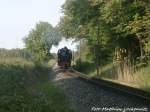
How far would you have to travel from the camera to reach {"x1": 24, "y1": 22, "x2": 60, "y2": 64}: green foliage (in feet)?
302

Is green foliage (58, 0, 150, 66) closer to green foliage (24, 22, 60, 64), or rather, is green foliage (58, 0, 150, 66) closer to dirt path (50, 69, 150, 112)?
dirt path (50, 69, 150, 112)

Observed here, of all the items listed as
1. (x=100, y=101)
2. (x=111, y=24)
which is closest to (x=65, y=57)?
(x=111, y=24)

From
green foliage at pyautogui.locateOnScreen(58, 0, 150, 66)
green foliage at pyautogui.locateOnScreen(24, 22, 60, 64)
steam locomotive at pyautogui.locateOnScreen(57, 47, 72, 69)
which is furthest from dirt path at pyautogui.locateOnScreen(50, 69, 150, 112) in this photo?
green foliage at pyautogui.locateOnScreen(24, 22, 60, 64)

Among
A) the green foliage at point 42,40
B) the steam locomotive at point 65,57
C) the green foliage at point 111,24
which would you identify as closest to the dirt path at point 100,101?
the green foliage at point 111,24

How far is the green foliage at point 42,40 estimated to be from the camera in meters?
92.1

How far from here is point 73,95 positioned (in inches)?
709

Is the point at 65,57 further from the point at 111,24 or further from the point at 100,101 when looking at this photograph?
the point at 100,101

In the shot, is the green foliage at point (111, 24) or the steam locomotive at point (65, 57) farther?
the steam locomotive at point (65, 57)

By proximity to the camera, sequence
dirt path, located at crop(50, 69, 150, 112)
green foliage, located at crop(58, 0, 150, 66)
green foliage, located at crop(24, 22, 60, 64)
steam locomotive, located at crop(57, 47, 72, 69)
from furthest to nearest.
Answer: green foliage, located at crop(24, 22, 60, 64)
steam locomotive, located at crop(57, 47, 72, 69)
green foliage, located at crop(58, 0, 150, 66)
dirt path, located at crop(50, 69, 150, 112)

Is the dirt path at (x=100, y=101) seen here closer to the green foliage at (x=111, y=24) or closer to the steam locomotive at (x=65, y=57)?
the green foliage at (x=111, y=24)

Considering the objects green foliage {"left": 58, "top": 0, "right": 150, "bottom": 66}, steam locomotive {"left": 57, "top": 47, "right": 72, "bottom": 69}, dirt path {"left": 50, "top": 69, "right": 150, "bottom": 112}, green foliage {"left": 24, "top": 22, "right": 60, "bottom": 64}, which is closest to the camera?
dirt path {"left": 50, "top": 69, "right": 150, "bottom": 112}

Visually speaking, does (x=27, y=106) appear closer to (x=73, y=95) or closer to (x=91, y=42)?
(x=73, y=95)

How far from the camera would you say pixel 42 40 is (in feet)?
333

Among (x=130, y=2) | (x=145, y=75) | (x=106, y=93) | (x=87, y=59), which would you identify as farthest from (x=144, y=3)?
(x=87, y=59)
